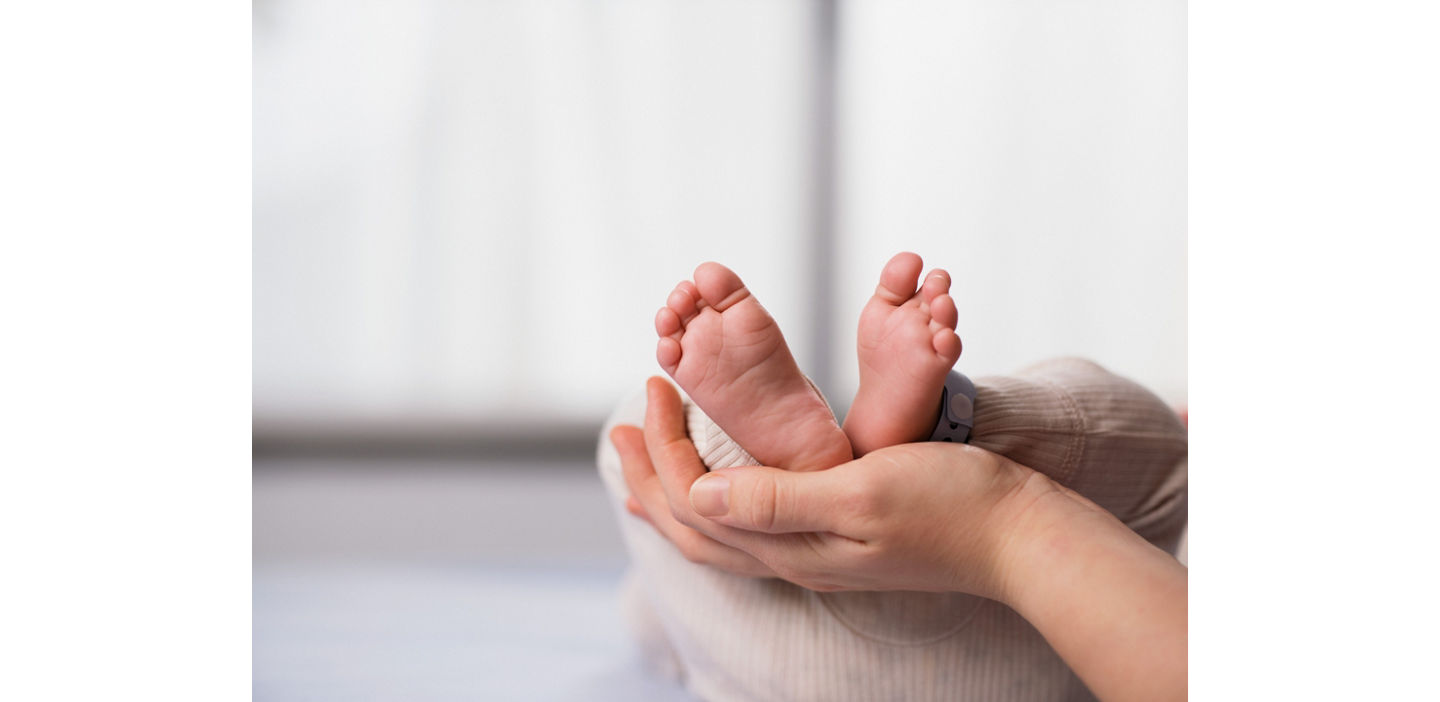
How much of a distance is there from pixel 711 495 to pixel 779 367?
4.3 inches

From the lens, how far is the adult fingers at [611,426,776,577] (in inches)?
27.6

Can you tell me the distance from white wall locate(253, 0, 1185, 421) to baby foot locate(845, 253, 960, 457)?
1.29 metres

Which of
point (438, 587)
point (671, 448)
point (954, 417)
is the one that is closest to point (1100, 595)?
point (954, 417)

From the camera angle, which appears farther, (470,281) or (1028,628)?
(470,281)

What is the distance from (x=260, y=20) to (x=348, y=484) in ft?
3.37

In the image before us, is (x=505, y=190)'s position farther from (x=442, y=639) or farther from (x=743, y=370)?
(x=743, y=370)

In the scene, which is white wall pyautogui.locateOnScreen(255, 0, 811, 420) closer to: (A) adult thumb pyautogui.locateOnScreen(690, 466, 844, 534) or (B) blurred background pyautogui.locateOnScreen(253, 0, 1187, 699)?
(B) blurred background pyautogui.locateOnScreen(253, 0, 1187, 699)

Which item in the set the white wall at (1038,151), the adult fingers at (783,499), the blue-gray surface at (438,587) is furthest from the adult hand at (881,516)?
the white wall at (1038,151)

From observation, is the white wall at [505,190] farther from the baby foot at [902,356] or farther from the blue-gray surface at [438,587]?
the baby foot at [902,356]
